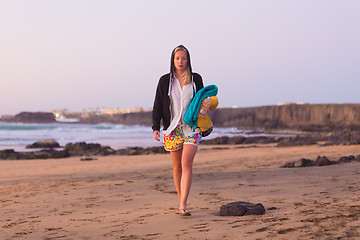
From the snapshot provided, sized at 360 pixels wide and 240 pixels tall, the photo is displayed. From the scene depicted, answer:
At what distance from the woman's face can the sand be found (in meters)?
1.64

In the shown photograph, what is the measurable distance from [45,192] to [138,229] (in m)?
3.75

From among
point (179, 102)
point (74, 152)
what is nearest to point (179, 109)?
point (179, 102)

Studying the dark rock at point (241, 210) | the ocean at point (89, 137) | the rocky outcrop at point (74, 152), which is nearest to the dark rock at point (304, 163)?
the dark rock at point (241, 210)

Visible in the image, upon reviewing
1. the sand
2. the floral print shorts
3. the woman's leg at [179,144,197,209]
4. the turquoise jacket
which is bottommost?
the sand

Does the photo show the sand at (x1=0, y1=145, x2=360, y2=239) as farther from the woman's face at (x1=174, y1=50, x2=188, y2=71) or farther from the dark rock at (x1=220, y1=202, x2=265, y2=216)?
the woman's face at (x1=174, y1=50, x2=188, y2=71)

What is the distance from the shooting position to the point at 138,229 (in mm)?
4070

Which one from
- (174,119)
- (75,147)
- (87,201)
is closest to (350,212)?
(174,119)

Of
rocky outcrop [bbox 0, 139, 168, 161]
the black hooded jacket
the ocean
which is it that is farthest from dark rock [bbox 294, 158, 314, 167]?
the ocean

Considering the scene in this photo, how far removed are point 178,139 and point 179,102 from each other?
0.41 m

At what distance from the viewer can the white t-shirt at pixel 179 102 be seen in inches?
180

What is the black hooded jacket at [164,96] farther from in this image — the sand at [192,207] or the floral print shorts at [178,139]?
the sand at [192,207]

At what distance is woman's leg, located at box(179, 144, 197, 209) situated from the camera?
4559 mm

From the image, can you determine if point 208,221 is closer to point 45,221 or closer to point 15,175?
point 45,221

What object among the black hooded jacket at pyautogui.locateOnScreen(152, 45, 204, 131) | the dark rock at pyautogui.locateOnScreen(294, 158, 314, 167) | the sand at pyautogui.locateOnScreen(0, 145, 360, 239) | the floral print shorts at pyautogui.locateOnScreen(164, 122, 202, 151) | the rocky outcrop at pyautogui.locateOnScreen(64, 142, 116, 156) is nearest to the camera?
the sand at pyautogui.locateOnScreen(0, 145, 360, 239)
